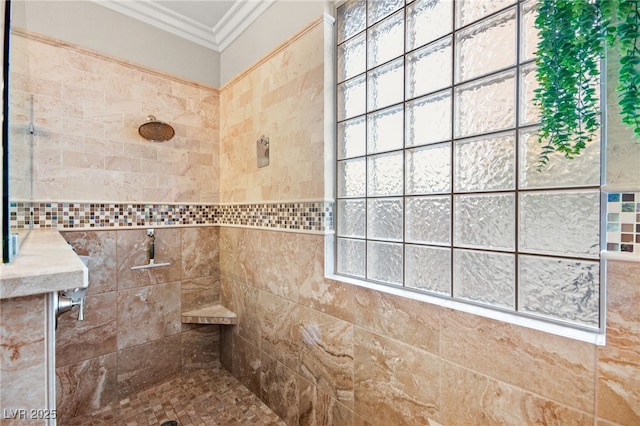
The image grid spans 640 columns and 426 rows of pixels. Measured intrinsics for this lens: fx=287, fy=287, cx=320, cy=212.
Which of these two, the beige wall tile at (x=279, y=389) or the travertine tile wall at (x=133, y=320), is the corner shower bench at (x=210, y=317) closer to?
the travertine tile wall at (x=133, y=320)

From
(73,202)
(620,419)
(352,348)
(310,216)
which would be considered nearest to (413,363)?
(352,348)

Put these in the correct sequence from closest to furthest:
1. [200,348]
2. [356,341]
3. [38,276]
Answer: [38,276] → [356,341] → [200,348]

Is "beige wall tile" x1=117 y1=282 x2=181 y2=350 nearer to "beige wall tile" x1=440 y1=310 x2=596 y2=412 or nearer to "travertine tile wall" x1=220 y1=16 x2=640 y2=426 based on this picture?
"travertine tile wall" x1=220 y1=16 x2=640 y2=426

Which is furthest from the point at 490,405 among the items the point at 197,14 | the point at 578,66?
the point at 197,14

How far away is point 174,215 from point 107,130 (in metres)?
0.73

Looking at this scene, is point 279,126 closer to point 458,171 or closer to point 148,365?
point 458,171

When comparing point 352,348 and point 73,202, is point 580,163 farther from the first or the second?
point 73,202

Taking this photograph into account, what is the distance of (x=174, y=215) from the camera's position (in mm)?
2271

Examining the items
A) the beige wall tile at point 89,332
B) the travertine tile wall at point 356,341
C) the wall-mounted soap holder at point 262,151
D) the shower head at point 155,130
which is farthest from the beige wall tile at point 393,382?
the shower head at point 155,130

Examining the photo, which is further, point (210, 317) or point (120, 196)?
point (210, 317)

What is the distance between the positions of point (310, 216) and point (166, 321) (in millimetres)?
1521

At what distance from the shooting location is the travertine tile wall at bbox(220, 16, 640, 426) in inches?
30.6

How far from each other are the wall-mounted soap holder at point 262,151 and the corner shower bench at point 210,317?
1214 mm

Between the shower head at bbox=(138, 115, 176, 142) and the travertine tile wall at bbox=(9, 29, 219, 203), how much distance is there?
49mm
